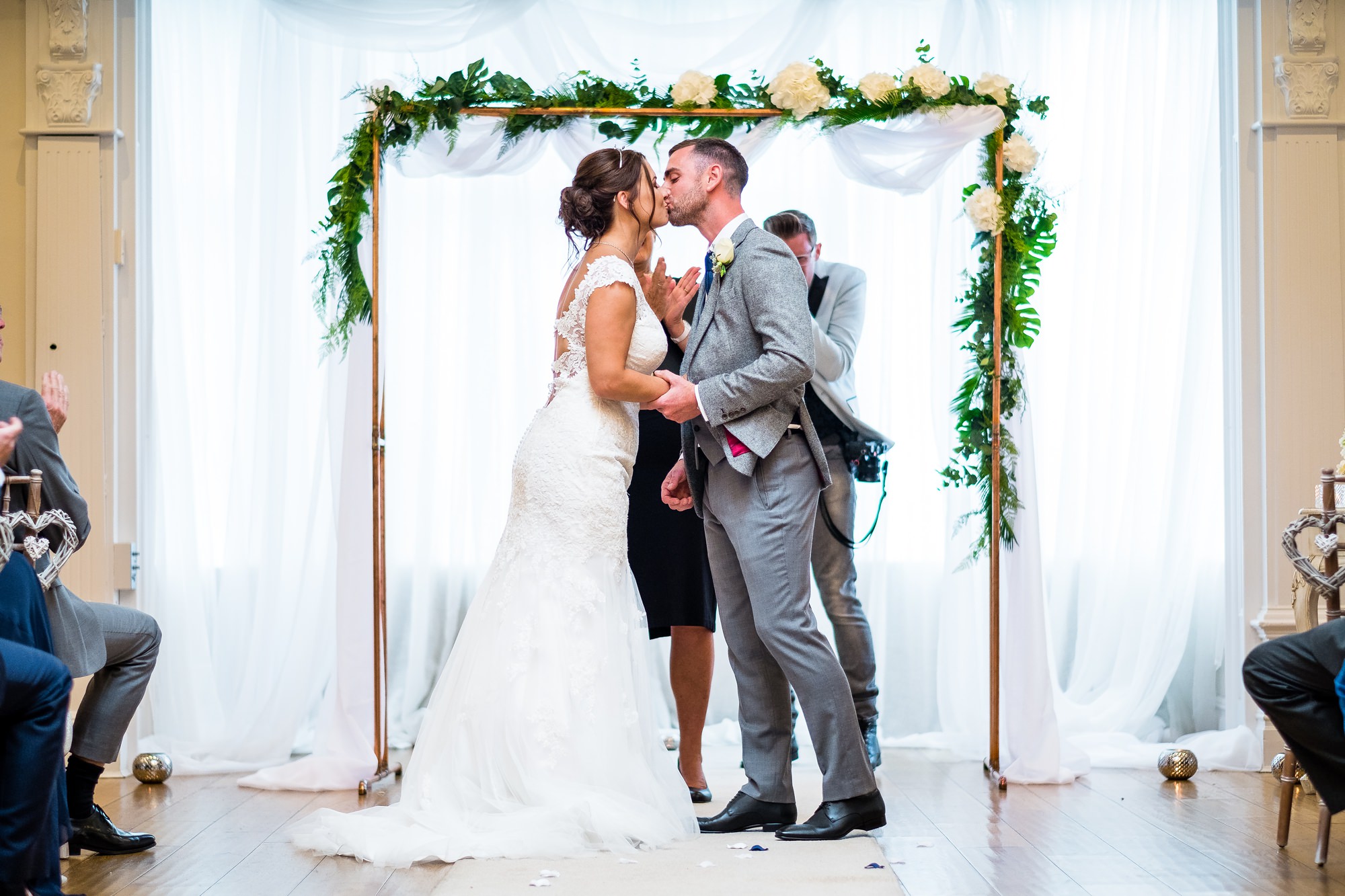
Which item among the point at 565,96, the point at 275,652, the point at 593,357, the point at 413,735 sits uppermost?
the point at 565,96

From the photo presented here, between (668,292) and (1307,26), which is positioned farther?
(1307,26)

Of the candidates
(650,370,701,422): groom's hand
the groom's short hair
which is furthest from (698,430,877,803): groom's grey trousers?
the groom's short hair

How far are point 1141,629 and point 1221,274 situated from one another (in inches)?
53.1

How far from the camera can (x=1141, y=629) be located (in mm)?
4719

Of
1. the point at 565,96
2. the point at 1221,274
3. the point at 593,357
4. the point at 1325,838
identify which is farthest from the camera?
the point at 1221,274

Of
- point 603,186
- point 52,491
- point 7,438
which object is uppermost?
point 603,186

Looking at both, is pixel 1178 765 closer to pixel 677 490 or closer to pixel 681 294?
pixel 677 490

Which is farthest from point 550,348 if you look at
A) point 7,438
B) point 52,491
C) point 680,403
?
point 7,438

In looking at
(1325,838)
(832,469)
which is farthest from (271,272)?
(1325,838)

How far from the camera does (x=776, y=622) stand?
3053mm

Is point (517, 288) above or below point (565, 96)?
below

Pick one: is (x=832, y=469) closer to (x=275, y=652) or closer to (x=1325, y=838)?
(x=1325, y=838)

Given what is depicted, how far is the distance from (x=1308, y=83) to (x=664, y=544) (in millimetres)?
2860

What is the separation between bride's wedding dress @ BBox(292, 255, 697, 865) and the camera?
9.72 ft
